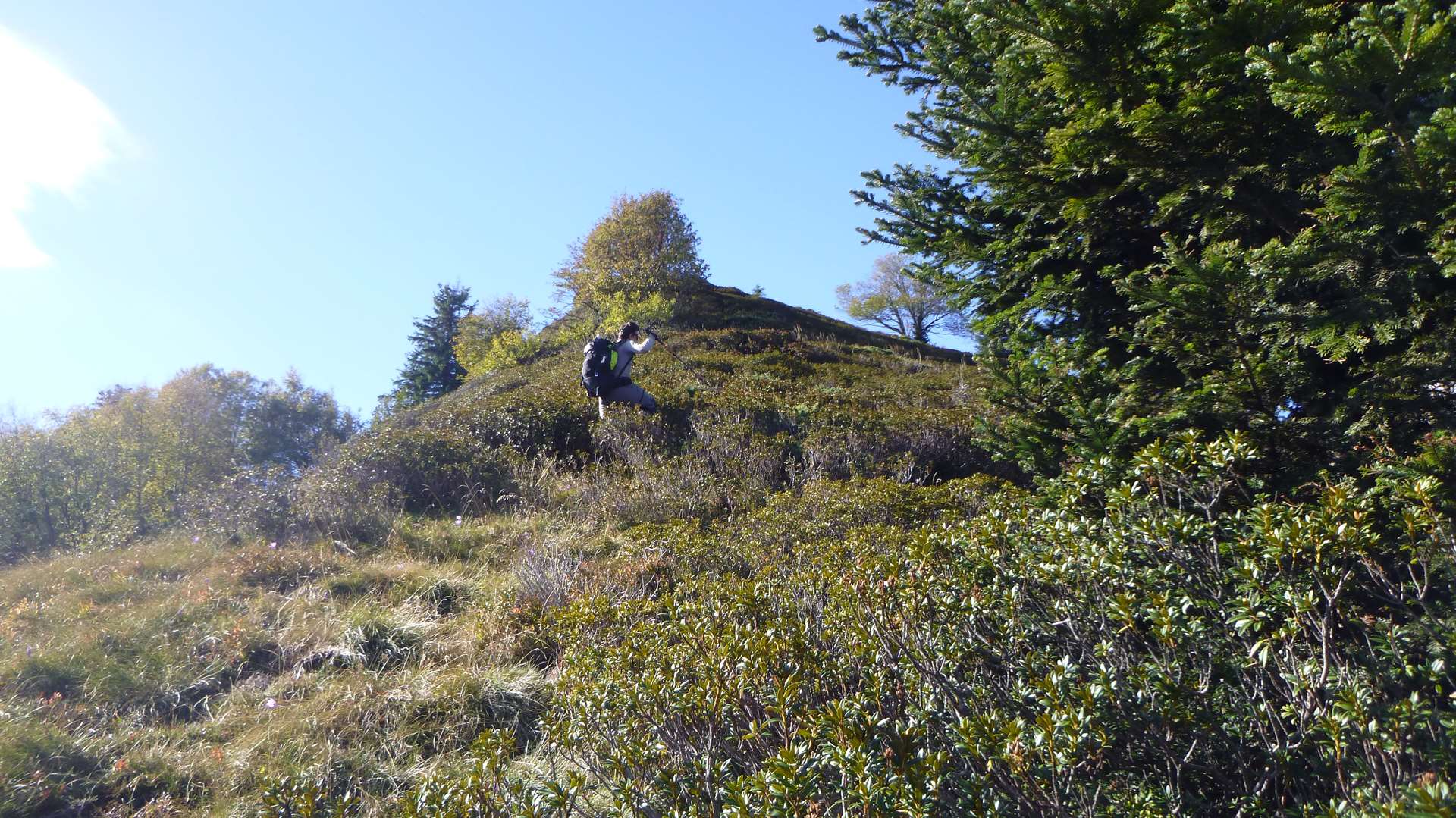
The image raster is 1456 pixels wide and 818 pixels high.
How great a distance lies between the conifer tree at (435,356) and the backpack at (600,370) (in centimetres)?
2517

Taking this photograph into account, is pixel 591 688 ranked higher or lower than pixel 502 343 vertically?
lower

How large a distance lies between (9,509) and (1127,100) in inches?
596

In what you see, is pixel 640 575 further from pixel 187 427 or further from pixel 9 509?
pixel 187 427

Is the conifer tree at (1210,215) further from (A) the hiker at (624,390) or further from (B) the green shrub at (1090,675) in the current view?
(A) the hiker at (624,390)

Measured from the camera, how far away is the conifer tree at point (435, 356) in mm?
34312

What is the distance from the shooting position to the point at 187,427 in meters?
26.1

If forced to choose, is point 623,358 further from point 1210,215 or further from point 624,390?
point 1210,215

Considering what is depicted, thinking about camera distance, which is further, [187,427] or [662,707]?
[187,427]

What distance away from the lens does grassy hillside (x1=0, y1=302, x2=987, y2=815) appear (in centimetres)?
358

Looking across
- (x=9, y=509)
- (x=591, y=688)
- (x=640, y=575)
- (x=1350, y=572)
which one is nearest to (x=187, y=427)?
(x=9, y=509)

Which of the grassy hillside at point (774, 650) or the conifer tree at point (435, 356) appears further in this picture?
the conifer tree at point (435, 356)

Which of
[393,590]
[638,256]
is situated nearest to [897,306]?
[638,256]

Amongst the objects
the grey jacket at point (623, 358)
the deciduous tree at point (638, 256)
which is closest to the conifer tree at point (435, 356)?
the deciduous tree at point (638, 256)

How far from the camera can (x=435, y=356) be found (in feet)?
115
